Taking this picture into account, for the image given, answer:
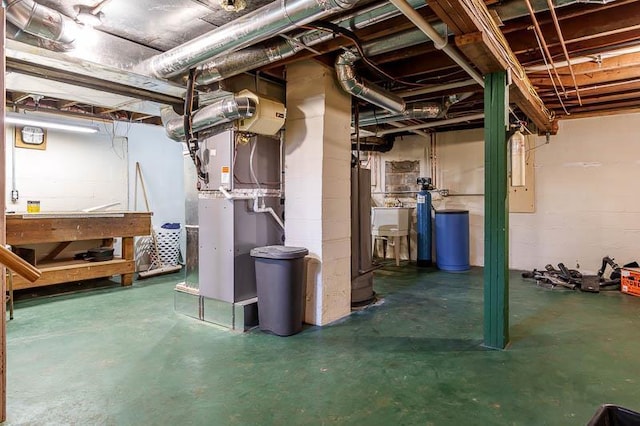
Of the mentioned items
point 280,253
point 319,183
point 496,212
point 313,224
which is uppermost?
point 319,183

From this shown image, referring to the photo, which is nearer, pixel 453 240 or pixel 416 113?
pixel 416 113

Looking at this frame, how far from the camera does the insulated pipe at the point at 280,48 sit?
2.53 meters

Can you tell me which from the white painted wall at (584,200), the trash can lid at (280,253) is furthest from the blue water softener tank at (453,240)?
the trash can lid at (280,253)

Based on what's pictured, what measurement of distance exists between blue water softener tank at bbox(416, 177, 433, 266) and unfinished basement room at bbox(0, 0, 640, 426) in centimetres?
52

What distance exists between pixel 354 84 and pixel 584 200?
452 cm

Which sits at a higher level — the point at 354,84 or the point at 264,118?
the point at 354,84

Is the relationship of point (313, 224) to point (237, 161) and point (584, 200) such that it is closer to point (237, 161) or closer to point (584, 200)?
point (237, 161)

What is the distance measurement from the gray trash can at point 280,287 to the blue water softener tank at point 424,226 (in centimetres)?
401

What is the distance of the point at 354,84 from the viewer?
3482 mm

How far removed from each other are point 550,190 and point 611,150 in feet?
3.17

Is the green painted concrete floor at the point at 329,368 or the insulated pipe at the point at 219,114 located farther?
the insulated pipe at the point at 219,114

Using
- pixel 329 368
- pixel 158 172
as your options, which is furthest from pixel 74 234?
pixel 329 368

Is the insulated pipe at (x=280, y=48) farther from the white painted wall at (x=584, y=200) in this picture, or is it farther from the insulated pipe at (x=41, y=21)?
the white painted wall at (x=584, y=200)

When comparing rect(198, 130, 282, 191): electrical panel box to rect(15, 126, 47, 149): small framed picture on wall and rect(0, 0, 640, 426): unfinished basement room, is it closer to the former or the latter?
rect(0, 0, 640, 426): unfinished basement room
